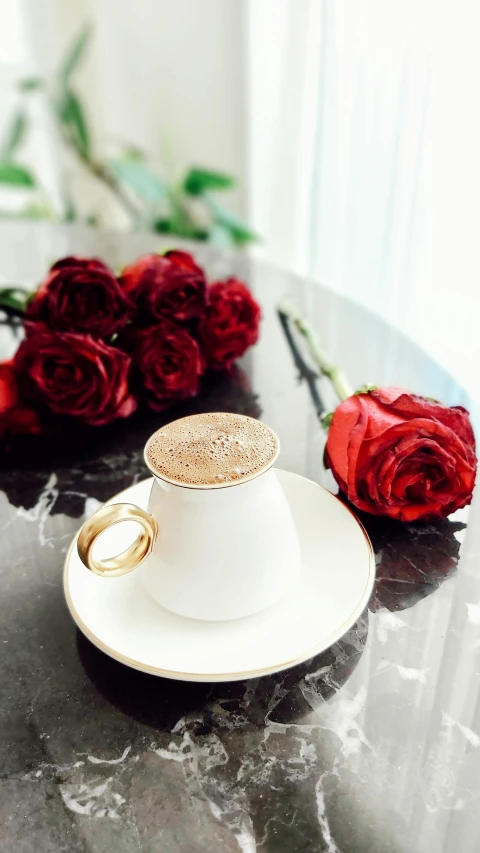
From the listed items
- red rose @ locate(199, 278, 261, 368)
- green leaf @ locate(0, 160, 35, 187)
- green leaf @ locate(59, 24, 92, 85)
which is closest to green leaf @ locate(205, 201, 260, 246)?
green leaf @ locate(0, 160, 35, 187)

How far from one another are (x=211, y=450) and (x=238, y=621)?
123 mm

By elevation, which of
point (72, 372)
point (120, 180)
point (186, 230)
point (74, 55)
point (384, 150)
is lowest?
point (186, 230)

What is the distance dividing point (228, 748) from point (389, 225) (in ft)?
3.38

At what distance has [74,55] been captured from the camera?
6.69ft

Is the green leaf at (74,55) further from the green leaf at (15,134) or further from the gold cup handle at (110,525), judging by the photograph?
the gold cup handle at (110,525)

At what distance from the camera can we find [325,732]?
1.33 feet

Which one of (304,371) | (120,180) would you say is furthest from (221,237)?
(304,371)

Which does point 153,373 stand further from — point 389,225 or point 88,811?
point 389,225

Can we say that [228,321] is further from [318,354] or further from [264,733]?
[264,733]

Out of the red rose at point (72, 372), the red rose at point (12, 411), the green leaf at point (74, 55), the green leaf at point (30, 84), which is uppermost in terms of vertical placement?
the green leaf at point (74, 55)

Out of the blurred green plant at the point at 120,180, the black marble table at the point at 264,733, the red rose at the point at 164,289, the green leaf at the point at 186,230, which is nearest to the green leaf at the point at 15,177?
the blurred green plant at the point at 120,180

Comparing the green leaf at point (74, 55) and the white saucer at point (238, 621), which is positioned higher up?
the green leaf at point (74, 55)

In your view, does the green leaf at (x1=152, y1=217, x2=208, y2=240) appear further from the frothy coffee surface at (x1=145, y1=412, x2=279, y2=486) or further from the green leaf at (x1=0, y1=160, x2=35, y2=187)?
the frothy coffee surface at (x1=145, y1=412, x2=279, y2=486)

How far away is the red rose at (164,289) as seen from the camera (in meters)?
0.73
